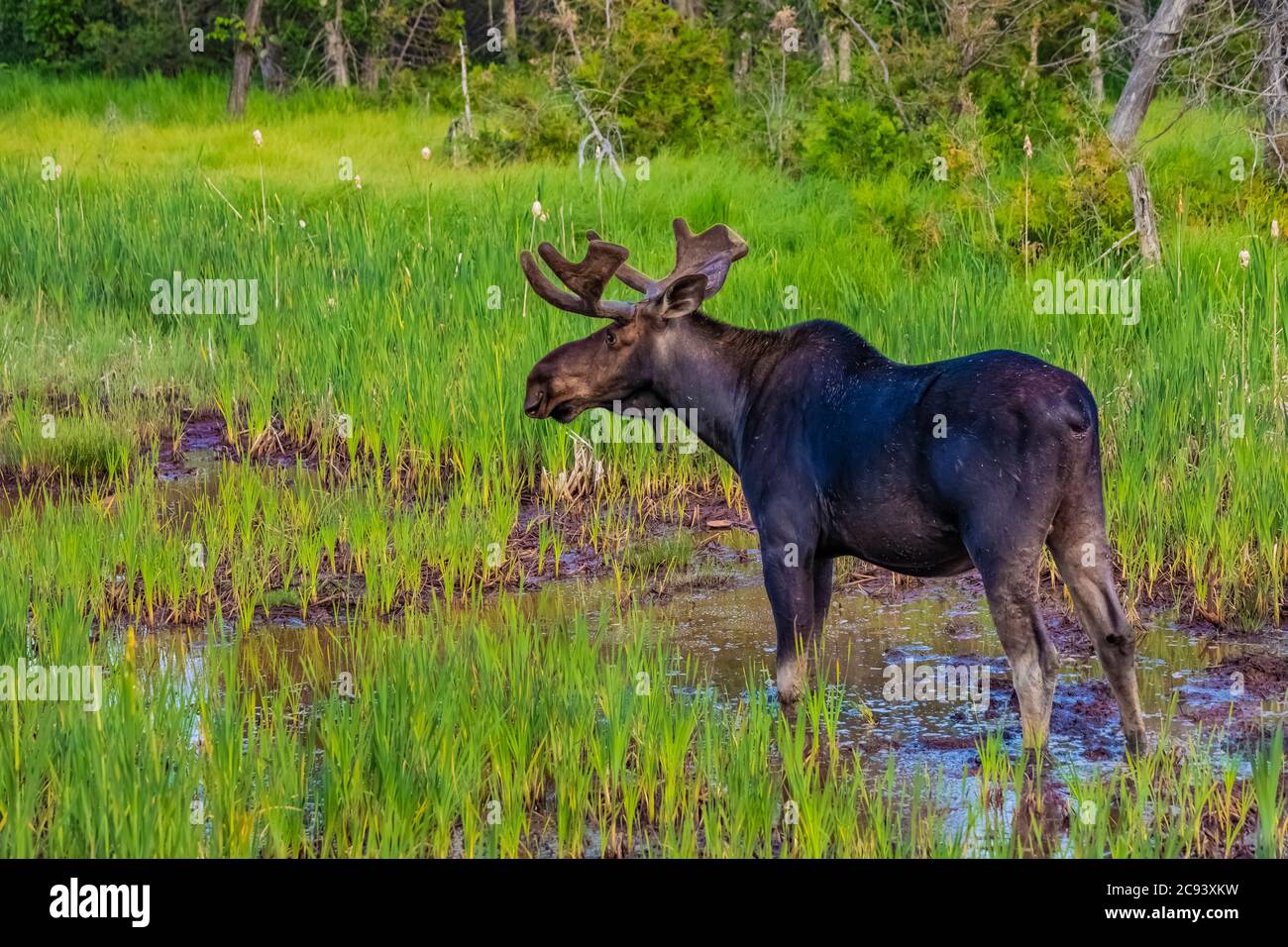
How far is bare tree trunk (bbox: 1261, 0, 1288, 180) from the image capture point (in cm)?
1283

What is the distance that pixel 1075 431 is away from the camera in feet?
17.6

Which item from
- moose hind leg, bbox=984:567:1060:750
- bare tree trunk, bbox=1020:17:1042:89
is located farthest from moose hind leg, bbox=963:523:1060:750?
bare tree trunk, bbox=1020:17:1042:89

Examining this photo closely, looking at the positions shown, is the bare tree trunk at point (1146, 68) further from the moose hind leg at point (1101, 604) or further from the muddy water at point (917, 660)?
the moose hind leg at point (1101, 604)

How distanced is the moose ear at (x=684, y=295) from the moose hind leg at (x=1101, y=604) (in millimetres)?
1660

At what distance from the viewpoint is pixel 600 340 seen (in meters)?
6.58

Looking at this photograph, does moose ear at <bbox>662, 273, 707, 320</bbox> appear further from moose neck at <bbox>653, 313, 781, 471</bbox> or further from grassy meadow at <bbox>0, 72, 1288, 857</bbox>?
grassy meadow at <bbox>0, 72, 1288, 857</bbox>

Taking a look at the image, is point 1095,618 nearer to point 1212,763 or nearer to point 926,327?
point 1212,763

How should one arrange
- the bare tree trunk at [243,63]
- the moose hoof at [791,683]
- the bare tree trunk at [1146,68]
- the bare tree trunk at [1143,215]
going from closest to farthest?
the moose hoof at [791,683] < the bare tree trunk at [1143,215] < the bare tree trunk at [1146,68] < the bare tree trunk at [243,63]

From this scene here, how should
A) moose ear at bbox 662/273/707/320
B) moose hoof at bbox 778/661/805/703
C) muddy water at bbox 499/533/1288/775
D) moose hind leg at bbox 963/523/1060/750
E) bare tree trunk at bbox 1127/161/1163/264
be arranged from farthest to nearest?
1. bare tree trunk at bbox 1127/161/1163/264
2. moose ear at bbox 662/273/707/320
3. moose hoof at bbox 778/661/805/703
4. muddy water at bbox 499/533/1288/775
5. moose hind leg at bbox 963/523/1060/750

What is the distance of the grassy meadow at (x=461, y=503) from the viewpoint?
4887 millimetres

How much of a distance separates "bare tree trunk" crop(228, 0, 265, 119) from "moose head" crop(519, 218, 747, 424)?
1750 cm

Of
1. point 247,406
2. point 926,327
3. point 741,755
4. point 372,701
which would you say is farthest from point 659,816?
point 247,406

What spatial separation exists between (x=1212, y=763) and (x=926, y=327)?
439 cm

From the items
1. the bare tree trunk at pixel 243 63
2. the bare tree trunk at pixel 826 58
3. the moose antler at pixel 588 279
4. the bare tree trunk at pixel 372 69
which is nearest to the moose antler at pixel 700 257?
the moose antler at pixel 588 279
